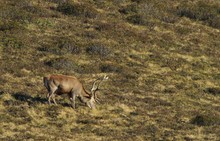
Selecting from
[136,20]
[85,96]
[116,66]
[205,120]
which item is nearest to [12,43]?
[116,66]

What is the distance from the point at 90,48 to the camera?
3809 centimetres

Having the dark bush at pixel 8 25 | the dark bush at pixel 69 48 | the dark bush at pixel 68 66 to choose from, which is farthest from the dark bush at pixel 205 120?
the dark bush at pixel 8 25

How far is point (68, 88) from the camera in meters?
26.3

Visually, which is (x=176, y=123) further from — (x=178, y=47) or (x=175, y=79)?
(x=178, y=47)

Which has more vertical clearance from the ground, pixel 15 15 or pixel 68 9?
pixel 68 9

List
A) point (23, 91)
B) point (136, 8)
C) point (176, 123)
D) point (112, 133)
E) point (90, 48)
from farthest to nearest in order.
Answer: point (136, 8) → point (90, 48) → point (23, 91) → point (176, 123) → point (112, 133)

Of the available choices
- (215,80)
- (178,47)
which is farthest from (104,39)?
(215,80)

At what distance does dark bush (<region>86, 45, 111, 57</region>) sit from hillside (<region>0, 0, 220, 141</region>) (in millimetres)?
70

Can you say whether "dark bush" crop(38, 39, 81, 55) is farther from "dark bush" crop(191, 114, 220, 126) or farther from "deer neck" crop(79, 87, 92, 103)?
"dark bush" crop(191, 114, 220, 126)

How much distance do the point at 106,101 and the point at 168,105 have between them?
3507mm

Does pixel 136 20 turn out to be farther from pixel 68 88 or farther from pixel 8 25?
pixel 68 88

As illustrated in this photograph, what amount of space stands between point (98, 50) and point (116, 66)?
2980mm

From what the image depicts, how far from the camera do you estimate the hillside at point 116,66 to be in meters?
25.2

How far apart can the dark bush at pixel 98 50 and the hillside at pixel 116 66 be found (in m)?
0.07
